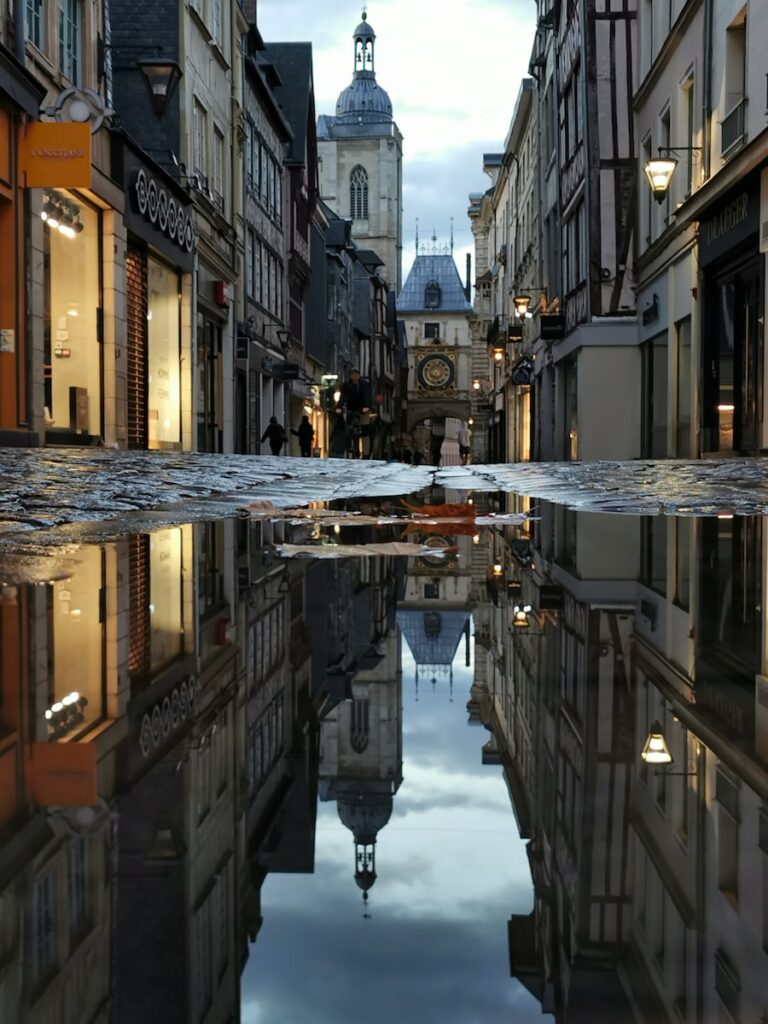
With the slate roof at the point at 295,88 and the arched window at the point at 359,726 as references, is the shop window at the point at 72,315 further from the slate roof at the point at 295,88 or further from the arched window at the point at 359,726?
the slate roof at the point at 295,88

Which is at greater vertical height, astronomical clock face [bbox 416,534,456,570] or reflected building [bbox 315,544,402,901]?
astronomical clock face [bbox 416,534,456,570]

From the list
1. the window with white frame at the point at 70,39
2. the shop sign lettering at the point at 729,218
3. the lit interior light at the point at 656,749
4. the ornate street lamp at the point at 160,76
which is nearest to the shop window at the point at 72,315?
the window with white frame at the point at 70,39

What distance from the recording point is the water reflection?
800 mm

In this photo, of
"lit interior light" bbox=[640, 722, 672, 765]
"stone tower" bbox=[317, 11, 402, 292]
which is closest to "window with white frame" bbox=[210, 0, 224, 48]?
"lit interior light" bbox=[640, 722, 672, 765]

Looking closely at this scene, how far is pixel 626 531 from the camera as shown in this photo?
5.08 meters

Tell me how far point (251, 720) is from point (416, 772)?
337 mm

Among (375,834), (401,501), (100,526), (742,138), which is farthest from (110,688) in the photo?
(742,138)

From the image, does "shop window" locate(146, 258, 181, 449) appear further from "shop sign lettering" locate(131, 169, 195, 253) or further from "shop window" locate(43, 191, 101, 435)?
"shop window" locate(43, 191, 101, 435)

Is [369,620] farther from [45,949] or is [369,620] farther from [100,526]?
[100,526]

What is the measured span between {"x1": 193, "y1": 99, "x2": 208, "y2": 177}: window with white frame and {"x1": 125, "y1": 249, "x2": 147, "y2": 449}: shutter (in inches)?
210

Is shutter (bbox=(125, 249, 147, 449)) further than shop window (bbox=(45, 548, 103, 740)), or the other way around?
shutter (bbox=(125, 249, 147, 449))

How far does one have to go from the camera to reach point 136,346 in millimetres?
20016

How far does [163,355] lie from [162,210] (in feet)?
8.35

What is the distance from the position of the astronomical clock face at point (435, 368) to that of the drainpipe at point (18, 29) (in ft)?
350
